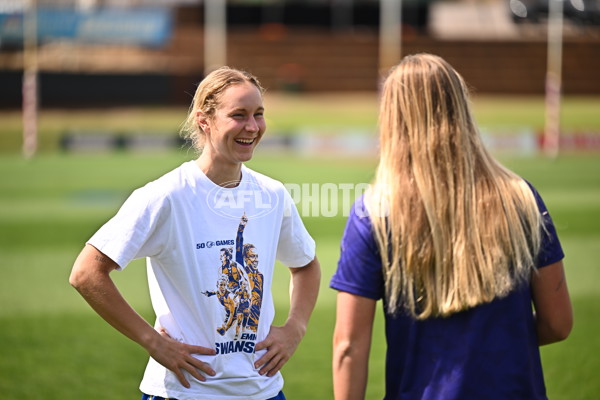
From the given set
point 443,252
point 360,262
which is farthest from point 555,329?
point 360,262

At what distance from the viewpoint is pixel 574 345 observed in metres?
7.38

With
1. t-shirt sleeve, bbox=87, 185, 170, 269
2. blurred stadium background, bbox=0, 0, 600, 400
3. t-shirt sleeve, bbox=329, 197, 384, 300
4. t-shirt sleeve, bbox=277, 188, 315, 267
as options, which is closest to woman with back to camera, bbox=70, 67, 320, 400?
t-shirt sleeve, bbox=87, 185, 170, 269

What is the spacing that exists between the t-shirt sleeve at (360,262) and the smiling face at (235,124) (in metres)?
0.70

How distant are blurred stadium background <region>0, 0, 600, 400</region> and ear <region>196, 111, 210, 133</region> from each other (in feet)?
10.7

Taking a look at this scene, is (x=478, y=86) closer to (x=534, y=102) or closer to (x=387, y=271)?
(x=534, y=102)

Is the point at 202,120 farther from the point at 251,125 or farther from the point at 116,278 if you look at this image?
the point at 116,278

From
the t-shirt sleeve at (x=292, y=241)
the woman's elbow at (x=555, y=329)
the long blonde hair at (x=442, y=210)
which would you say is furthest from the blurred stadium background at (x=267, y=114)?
the long blonde hair at (x=442, y=210)

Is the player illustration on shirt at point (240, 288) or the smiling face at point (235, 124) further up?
the smiling face at point (235, 124)

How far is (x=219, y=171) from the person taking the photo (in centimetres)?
328

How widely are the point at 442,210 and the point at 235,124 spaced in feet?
3.16

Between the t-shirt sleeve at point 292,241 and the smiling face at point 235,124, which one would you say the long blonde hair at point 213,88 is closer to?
the smiling face at point 235,124

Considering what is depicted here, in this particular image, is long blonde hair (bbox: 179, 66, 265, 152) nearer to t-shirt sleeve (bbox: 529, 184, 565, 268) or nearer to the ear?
the ear

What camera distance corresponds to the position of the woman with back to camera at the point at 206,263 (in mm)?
3104

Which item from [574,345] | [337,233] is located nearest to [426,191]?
[574,345]
